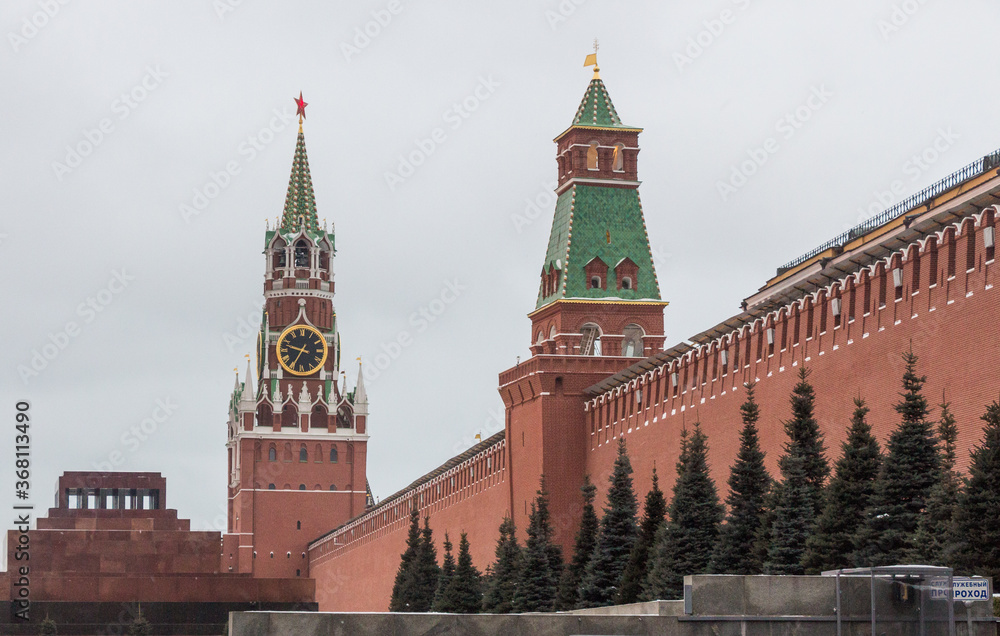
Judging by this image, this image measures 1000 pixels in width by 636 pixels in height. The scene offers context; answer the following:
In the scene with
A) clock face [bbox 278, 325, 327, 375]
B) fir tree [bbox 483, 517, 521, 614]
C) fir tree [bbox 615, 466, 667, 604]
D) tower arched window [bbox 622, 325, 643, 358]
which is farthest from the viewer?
clock face [bbox 278, 325, 327, 375]

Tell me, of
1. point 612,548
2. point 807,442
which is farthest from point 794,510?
point 612,548

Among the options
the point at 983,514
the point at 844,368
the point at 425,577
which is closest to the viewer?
the point at 983,514

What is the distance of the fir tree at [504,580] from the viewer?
3944cm

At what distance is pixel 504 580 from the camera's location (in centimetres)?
4034

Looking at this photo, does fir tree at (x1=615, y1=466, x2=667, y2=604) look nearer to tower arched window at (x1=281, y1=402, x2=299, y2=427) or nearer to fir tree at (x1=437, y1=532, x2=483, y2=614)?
fir tree at (x1=437, y1=532, x2=483, y2=614)


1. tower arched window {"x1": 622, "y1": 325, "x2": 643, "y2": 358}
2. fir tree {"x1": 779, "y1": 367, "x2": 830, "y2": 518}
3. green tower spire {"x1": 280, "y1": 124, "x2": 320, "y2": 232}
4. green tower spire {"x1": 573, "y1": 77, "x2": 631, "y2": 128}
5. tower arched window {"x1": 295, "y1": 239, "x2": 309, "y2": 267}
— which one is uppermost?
green tower spire {"x1": 280, "y1": 124, "x2": 320, "y2": 232}

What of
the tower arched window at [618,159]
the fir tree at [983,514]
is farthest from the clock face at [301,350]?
the fir tree at [983,514]

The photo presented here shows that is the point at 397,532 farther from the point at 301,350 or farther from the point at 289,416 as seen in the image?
the point at 301,350

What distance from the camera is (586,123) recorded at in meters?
50.1

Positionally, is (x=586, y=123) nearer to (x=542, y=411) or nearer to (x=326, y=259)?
(x=542, y=411)

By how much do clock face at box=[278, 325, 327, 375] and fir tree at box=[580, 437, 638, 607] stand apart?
71383 mm

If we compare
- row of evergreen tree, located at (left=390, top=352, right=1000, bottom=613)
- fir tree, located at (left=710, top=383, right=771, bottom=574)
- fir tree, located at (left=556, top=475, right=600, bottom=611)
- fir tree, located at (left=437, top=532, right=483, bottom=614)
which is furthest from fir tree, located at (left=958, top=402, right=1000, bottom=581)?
fir tree, located at (left=437, top=532, right=483, bottom=614)

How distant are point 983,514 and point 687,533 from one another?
28.1ft

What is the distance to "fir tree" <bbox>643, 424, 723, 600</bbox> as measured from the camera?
30.1 metres
